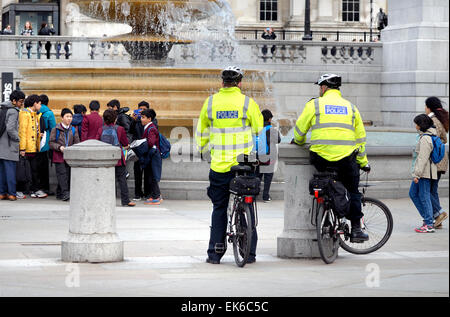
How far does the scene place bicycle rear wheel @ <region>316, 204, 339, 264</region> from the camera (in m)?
9.90

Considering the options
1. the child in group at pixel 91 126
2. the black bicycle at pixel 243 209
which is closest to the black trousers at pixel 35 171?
the child in group at pixel 91 126

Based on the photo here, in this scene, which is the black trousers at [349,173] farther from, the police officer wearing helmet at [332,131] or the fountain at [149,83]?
the fountain at [149,83]

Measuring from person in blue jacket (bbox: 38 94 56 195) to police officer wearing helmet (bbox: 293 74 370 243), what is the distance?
7.07m

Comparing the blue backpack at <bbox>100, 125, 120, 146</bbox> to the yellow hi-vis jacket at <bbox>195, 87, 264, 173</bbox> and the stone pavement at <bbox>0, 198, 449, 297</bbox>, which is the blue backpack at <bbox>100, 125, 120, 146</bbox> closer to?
the stone pavement at <bbox>0, 198, 449, 297</bbox>

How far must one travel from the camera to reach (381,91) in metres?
38.0

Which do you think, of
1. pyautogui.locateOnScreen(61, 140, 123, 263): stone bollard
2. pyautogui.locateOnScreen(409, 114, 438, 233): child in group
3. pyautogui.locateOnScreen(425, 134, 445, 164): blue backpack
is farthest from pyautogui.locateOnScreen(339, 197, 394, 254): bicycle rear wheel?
pyautogui.locateOnScreen(61, 140, 123, 263): stone bollard

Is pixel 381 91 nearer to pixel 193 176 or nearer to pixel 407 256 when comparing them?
pixel 193 176

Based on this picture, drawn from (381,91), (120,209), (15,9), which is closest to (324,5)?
(15,9)

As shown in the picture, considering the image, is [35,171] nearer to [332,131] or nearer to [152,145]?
[152,145]

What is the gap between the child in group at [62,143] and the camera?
52.4ft

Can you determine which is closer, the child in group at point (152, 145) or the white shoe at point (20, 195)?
the child in group at point (152, 145)

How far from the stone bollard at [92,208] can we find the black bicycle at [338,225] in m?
1.92

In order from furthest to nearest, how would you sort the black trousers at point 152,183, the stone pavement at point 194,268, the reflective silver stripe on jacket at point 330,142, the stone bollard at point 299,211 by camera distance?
1. the black trousers at point 152,183
2. the stone bollard at point 299,211
3. the reflective silver stripe on jacket at point 330,142
4. the stone pavement at point 194,268
